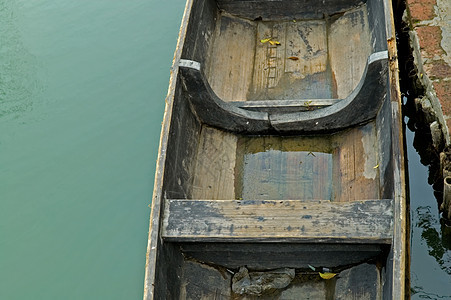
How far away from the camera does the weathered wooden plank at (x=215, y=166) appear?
3.92 m

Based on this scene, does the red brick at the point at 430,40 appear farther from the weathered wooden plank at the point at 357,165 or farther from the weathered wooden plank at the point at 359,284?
the weathered wooden plank at the point at 359,284

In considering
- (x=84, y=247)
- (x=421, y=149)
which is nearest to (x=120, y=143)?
(x=84, y=247)

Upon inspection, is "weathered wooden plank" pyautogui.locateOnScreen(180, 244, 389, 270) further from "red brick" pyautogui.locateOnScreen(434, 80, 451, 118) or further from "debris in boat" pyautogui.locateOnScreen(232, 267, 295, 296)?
"red brick" pyautogui.locateOnScreen(434, 80, 451, 118)

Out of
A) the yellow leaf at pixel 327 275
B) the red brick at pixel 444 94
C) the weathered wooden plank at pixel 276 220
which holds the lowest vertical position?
the yellow leaf at pixel 327 275

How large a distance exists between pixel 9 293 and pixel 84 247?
75 centimetres

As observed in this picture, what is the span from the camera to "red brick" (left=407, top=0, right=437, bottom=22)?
5453 millimetres

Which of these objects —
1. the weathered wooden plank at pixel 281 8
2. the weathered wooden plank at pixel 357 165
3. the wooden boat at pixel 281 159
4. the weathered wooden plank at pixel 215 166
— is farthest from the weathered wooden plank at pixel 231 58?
the weathered wooden plank at pixel 357 165

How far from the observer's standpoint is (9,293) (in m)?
4.24

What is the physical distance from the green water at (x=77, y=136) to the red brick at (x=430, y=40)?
3088 millimetres

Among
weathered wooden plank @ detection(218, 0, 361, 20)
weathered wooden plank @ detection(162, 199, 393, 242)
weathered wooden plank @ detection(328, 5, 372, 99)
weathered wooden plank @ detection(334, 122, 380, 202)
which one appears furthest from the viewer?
weathered wooden plank @ detection(218, 0, 361, 20)

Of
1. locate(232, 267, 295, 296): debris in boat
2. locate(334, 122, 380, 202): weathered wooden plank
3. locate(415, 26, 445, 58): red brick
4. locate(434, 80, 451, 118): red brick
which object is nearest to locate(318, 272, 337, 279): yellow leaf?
locate(232, 267, 295, 296): debris in boat

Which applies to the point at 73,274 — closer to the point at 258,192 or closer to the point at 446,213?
the point at 258,192

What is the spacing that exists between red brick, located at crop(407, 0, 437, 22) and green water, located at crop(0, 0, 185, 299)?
3.16 metres

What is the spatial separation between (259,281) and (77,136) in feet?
10.5
